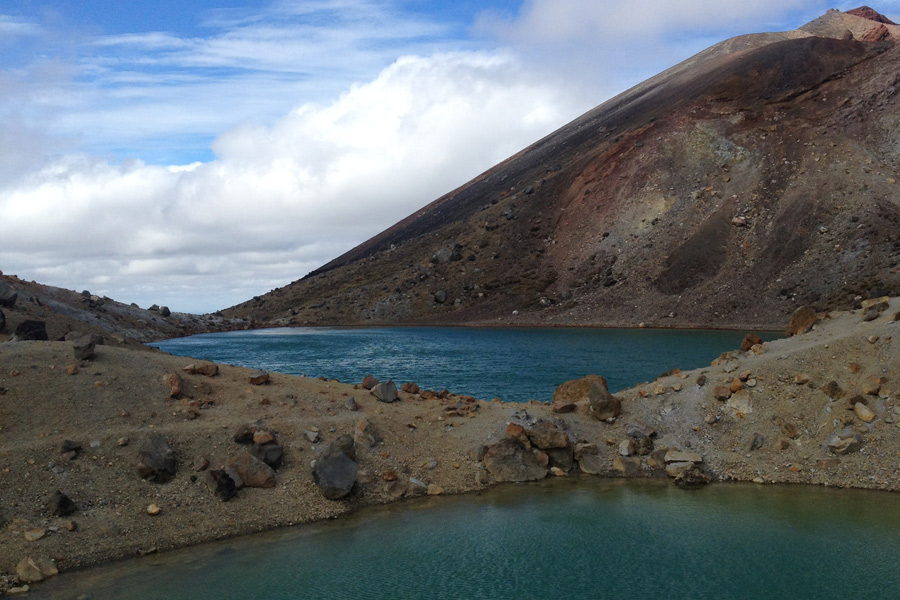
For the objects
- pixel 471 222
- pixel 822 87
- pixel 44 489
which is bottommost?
pixel 44 489

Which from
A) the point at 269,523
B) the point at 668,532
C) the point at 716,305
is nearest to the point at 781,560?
the point at 668,532

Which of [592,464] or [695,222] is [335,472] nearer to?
[592,464]

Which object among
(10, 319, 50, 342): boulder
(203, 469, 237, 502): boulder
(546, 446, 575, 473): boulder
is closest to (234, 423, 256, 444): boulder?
(203, 469, 237, 502): boulder

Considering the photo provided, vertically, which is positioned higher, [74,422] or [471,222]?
[471,222]

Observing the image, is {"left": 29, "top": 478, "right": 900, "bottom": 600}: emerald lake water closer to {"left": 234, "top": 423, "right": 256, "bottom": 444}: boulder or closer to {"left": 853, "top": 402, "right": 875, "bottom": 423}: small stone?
{"left": 853, "top": 402, "right": 875, "bottom": 423}: small stone

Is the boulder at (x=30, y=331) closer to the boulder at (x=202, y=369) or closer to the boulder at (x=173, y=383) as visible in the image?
the boulder at (x=202, y=369)

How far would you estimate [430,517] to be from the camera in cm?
2050

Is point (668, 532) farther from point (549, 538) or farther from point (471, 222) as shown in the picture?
point (471, 222)

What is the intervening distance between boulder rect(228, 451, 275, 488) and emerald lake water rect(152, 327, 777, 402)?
1713 centimetres

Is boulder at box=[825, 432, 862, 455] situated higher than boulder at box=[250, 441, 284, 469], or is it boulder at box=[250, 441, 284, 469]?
boulder at box=[250, 441, 284, 469]

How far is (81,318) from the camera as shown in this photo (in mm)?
62562

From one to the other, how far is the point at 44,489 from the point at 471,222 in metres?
94.2

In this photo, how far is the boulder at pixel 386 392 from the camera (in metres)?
26.6

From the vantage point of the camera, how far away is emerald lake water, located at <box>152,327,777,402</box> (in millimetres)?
43219
